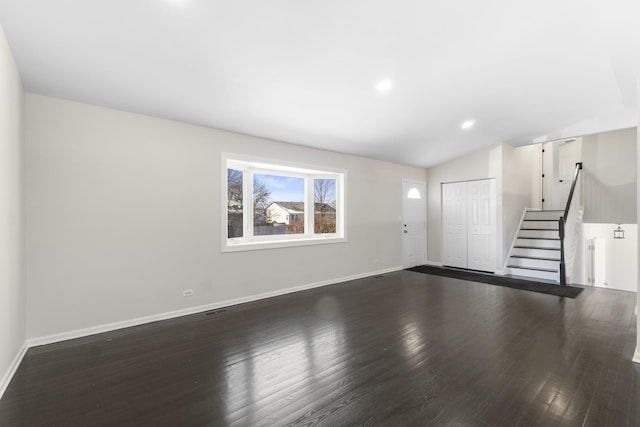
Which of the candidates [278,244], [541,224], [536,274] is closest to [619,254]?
[541,224]

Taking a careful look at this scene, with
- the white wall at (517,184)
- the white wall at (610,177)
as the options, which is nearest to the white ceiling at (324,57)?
the white wall at (517,184)

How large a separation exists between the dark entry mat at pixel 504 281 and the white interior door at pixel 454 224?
343 mm

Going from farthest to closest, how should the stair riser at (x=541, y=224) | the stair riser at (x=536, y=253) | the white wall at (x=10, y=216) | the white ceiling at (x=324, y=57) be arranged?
1. the stair riser at (x=541, y=224)
2. the stair riser at (x=536, y=253)
3. the white ceiling at (x=324, y=57)
4. the white wall at (x=10, y=216)

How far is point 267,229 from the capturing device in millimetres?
4906

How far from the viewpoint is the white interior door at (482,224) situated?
6.25 meters

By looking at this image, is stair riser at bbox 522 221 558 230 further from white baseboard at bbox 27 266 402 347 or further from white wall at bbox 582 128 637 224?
white baseboard at bbox 27 266 402 347

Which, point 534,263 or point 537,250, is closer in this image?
point 534,263

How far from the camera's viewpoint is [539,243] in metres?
6.24

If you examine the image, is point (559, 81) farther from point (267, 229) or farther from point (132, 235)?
point (132, 235)

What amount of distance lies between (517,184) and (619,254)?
2715 mm

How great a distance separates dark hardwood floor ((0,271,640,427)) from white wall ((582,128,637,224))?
4.06 m

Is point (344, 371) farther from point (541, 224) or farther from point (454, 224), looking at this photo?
point (541, 224)

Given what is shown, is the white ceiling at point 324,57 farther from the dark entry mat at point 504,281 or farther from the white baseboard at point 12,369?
the dark entry mat at point 504,281

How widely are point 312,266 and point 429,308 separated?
204 centimetres
